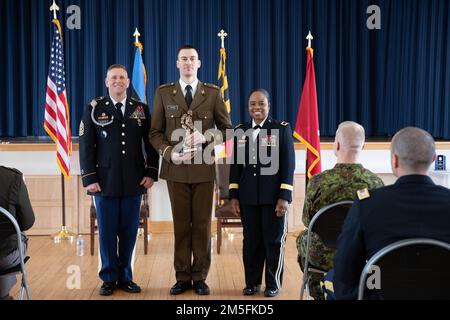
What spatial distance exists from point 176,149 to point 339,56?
6.09 m

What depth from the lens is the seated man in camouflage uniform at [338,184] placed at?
2.98 metres

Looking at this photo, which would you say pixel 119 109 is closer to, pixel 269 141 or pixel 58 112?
pixel 269 141

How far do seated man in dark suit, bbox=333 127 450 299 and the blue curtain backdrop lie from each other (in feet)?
22.8

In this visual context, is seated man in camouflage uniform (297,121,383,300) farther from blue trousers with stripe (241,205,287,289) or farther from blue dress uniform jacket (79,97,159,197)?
blue dress uniform jacket (79,97,159,197)

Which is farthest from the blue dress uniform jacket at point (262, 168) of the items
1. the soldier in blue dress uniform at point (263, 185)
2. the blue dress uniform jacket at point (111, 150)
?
the blue dress uniform jacket at point (111, 150)

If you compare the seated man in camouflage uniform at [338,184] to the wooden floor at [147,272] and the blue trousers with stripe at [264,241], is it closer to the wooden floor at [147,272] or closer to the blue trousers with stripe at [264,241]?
the blue trousers with stripe at [264,241]

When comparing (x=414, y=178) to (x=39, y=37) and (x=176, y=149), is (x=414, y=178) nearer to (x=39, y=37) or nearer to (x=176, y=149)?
(x=176, y=149)

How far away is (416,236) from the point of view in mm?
1985

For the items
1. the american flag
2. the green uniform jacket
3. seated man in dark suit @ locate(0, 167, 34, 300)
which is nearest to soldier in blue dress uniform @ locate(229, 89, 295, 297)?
the green uniform jacket

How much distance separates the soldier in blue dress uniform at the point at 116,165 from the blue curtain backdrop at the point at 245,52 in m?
4.89

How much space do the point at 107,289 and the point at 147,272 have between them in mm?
742

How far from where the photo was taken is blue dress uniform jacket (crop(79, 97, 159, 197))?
159 inches

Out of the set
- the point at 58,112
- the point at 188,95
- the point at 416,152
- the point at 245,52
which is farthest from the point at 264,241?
the point at 245,52
